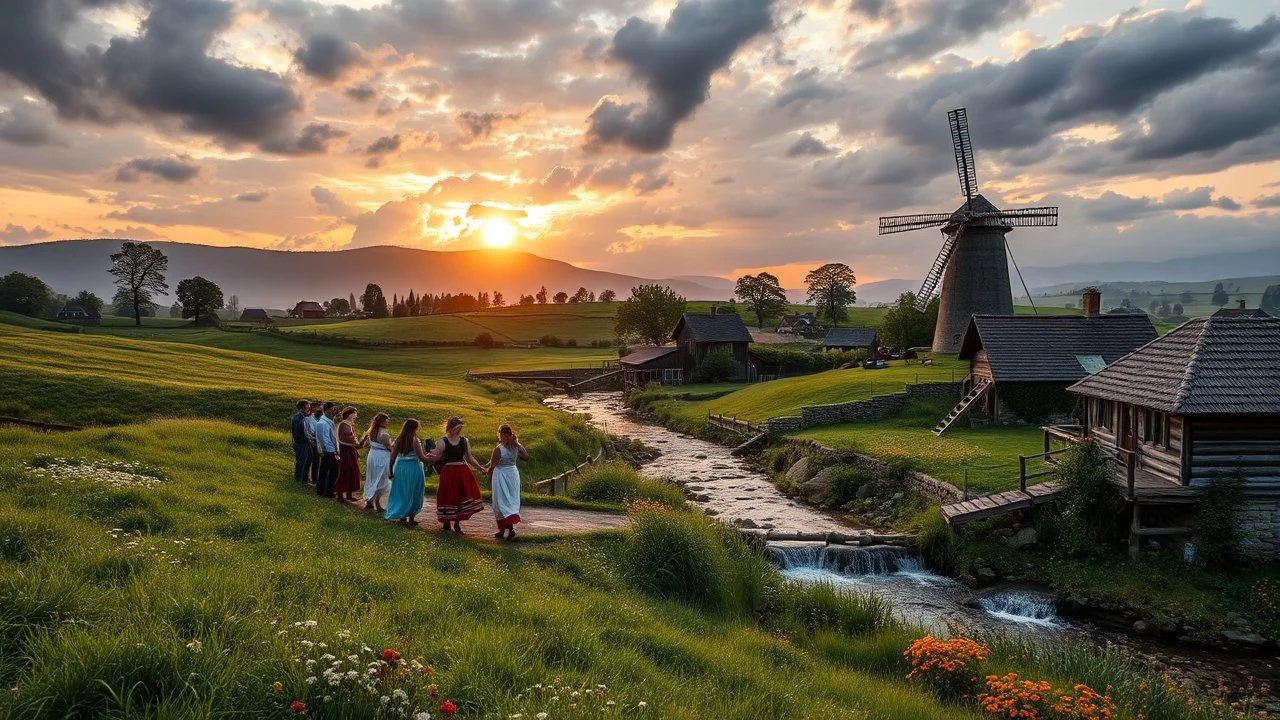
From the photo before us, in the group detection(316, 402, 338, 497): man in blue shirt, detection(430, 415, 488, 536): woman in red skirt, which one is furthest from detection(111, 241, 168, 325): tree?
detection(430, 415, 488, 536): woman in red skirt

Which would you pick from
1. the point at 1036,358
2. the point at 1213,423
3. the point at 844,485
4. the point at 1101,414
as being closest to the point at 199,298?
the point at 844,485

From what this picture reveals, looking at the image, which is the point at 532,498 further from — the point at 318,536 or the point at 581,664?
the point at 581,664

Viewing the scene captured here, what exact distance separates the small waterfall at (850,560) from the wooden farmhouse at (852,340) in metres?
63.6

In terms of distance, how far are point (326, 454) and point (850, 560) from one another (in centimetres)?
1401

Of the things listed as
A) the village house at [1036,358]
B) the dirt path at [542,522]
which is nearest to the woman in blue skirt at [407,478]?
the dirt path at [542,522]

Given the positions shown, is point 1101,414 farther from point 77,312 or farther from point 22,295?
point 77,312

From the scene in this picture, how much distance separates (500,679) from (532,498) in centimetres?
1335

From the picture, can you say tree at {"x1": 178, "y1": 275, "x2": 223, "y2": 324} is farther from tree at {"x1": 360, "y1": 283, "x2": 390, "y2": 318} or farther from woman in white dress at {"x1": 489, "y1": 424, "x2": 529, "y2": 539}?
woman in white dress at {"x1": 489, "y1": 424, "x2": 529, "y2": 539}

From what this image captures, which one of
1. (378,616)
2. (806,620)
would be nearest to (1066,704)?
(806,620)

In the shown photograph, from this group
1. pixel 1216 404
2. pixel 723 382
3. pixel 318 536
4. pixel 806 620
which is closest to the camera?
pixel 318 536

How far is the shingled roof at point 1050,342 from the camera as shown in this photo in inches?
1312

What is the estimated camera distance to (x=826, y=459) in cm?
2967

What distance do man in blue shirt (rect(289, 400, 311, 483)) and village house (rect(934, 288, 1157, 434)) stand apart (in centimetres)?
2709

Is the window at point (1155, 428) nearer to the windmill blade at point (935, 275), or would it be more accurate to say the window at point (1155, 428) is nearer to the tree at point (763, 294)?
the windmill blade at point (935, 275)
